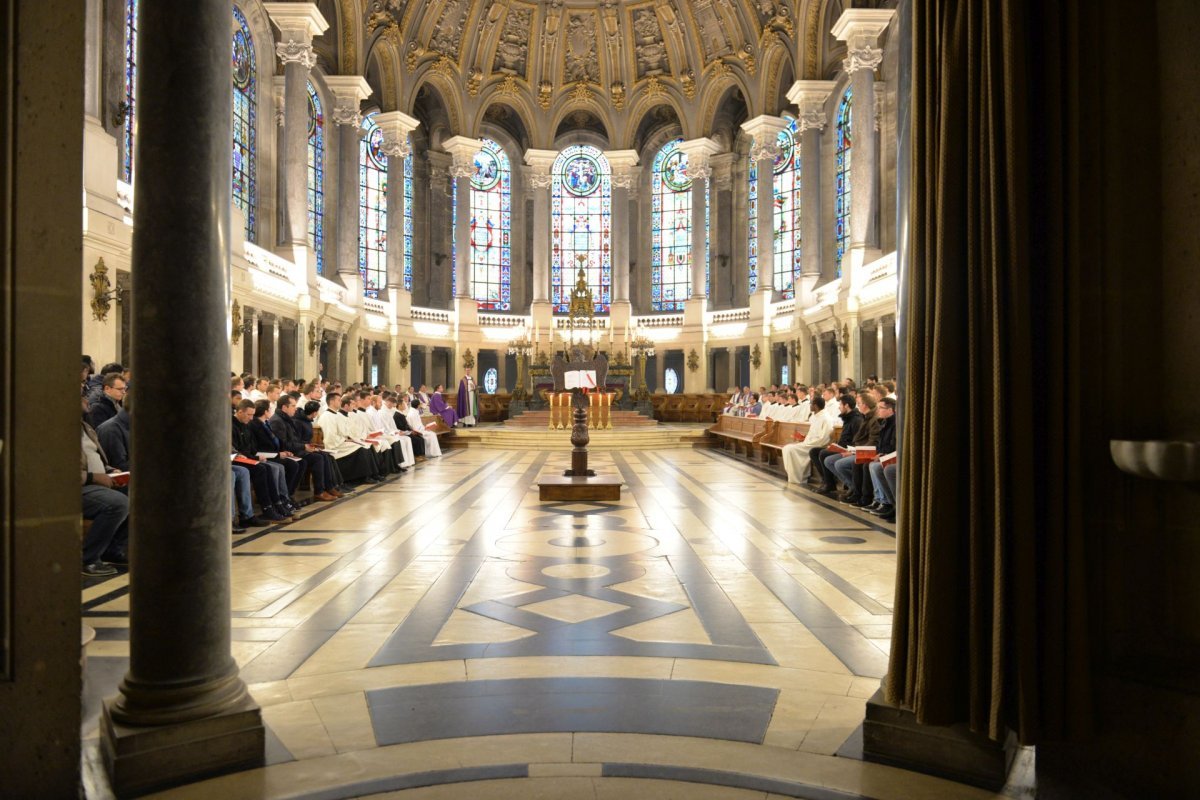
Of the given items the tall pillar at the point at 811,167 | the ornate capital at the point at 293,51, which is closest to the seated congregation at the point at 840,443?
the tall pillar at the point at 811,167

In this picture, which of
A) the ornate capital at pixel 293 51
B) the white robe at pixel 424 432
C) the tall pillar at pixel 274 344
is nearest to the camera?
the white robe at pixel 424 432

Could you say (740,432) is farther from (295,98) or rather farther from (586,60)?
(586,60)

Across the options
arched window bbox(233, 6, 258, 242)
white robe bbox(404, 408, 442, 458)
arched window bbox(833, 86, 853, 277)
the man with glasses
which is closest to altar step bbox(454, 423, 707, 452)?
white robe bbox(404, 408, 442, 458)

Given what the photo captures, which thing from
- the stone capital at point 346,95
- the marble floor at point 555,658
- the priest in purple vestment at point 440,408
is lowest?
the marble floor at point 555,658

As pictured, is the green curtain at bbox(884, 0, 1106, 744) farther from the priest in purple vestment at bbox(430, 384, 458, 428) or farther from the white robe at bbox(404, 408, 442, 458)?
the priest in purple vestment at bbox(430, 384, 458, 428)

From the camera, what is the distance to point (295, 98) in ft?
66.6

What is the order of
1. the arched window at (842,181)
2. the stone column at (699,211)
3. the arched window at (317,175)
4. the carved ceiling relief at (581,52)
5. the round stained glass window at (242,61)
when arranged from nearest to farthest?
the round stained glass window at (242,61), the arched window at (317,175), the arched window at (842,181), the carved ceiling relief at (581,52), the stone column at (699,211)

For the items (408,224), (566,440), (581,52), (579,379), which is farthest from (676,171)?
(579,379)

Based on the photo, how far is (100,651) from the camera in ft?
13.0

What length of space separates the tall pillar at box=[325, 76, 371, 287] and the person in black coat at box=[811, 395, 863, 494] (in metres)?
18.0

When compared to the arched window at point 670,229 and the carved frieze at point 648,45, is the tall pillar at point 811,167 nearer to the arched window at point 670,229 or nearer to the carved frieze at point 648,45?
the carved frieze at point 648,45

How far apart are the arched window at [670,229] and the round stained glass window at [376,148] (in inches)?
439

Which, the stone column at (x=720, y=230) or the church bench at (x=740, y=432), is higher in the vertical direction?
the stone column at (x=720, y=230)

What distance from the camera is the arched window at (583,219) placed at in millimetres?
33438
